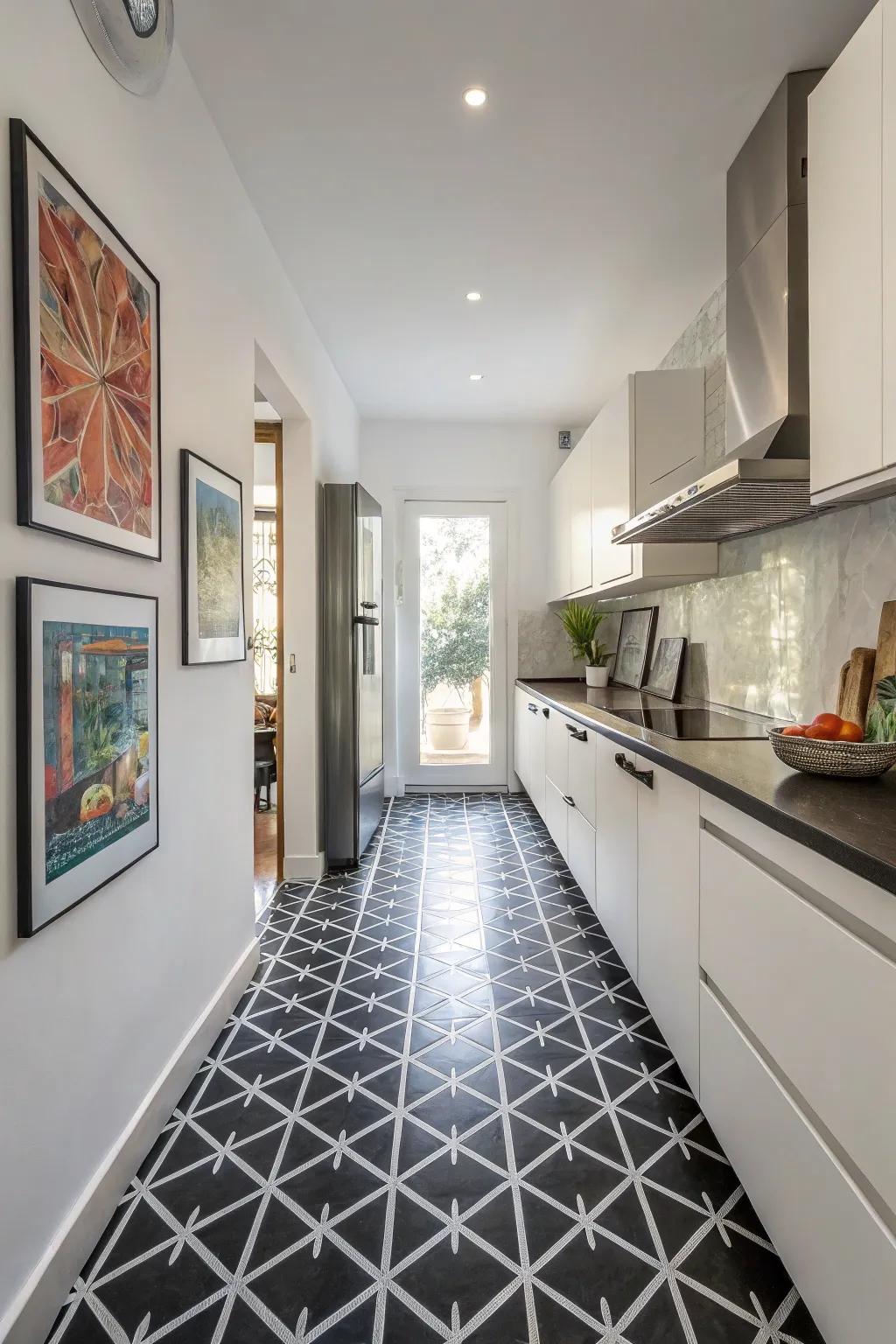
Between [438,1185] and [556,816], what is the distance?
2041 mm

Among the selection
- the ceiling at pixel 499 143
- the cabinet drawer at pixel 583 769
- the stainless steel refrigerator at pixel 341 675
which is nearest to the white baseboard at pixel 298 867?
the stainless steel refrigerator at pixel 341 675

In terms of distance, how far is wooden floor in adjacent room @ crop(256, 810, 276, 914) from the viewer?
320 cm

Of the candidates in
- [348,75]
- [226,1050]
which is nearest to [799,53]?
[348,75]

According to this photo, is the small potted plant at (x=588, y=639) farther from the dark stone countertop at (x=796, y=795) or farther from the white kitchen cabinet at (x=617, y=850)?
the dark stone countertop at (x=796, y=795)

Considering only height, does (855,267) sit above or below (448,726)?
above

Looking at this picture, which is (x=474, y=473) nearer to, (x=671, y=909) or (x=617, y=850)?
(x=617, y=850)

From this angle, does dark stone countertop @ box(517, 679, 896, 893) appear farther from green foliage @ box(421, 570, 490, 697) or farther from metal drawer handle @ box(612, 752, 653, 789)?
green foliage @ box(421, 570, 490, 697)

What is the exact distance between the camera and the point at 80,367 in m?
1.23

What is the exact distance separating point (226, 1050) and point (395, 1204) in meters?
0.76

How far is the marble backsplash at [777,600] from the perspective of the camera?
1.87 metres

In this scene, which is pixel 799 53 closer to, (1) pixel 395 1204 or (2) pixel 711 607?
(2) pixel 711 607

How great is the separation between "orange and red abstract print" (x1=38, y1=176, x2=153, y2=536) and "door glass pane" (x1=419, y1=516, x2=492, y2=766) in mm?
3522

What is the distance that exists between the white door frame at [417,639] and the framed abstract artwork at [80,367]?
3417 mm

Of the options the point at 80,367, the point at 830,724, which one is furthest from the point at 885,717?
the point at 80,367
